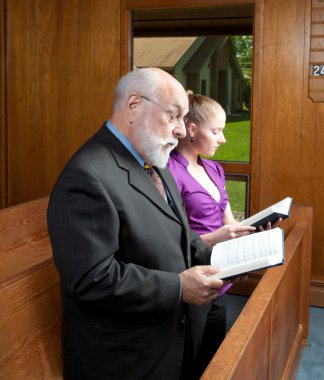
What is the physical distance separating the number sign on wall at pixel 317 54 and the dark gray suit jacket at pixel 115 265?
100.0 inches

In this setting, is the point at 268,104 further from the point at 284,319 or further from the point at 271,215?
the point at 271,215

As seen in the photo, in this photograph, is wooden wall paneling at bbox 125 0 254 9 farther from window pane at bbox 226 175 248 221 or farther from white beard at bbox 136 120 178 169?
white beard at bbox 136 120 178 169

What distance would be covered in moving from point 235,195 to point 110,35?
162 centimetres

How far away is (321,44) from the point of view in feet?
12.6

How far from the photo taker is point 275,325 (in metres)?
2.15

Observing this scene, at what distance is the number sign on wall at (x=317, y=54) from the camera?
3830 millimetres

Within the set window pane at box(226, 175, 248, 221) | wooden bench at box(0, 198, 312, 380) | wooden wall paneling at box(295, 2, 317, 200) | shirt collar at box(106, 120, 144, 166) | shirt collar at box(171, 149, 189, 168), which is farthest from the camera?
window pane at box(226, 175, 248, 221)

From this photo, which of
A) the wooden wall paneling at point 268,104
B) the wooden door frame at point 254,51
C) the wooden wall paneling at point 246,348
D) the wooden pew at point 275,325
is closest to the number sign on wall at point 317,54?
the wooden wall paneling at point 268,104

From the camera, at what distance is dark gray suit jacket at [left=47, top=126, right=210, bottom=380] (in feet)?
4.59

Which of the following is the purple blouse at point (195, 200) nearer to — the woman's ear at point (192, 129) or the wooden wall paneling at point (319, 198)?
the woman's ear at point (192, 129)

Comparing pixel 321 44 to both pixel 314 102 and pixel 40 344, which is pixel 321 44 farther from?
pixel 40 344

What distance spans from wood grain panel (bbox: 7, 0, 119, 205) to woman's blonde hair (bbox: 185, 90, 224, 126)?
7.54 ft

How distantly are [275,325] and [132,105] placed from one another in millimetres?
1100

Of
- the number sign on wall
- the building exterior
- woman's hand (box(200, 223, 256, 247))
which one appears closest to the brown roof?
the building exterior
